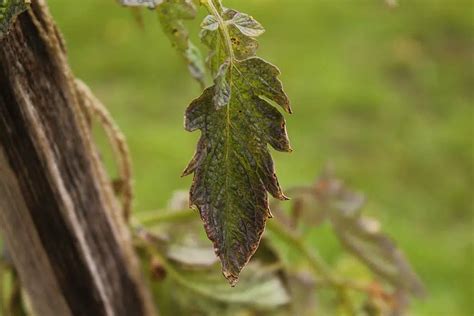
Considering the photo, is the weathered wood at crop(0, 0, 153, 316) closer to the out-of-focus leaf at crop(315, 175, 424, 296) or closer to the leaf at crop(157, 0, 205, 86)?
the leaf at crop(157, 0, 205, 86)

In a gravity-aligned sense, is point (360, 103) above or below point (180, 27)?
below

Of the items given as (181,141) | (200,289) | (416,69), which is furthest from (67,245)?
(416,69)

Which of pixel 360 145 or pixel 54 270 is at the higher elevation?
pixel 54 270

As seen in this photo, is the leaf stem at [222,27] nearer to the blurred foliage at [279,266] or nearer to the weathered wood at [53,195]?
the weathered wood at [53,195]

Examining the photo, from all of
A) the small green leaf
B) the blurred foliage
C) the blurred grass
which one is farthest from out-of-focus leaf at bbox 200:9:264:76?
the blurred grass

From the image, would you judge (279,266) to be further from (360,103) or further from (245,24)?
(360,103)

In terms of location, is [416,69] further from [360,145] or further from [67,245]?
[67,245]

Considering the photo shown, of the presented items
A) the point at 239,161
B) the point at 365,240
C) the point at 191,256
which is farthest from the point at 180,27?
the point at 365,240
